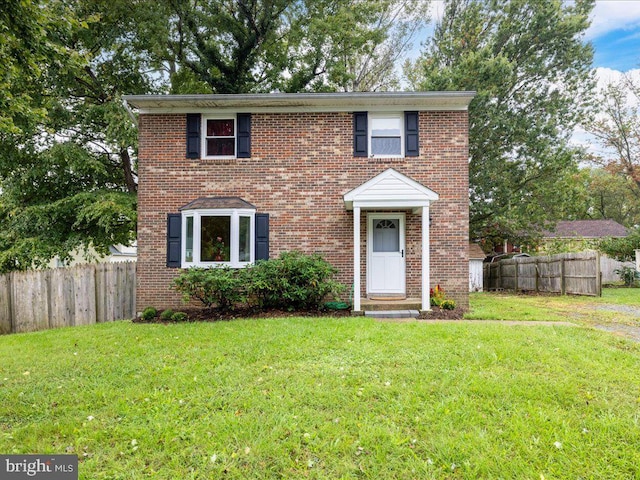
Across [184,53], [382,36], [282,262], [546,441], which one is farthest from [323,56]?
[546,441]

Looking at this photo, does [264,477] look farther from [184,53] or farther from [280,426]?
[184,53]

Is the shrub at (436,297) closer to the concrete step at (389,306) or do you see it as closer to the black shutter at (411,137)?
the concrete step at (389,306)

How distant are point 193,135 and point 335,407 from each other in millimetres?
8058

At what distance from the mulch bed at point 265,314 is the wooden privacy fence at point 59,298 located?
4.49 ft

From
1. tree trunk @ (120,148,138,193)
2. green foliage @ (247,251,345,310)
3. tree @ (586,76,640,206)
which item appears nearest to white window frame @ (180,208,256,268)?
green foliage @ (247,251,345,310)

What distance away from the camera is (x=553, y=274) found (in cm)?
1404

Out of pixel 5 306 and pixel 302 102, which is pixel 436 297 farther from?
pixel 5 306

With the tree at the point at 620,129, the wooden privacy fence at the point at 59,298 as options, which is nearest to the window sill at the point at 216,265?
the wooden privacy fence at the point at 59,298

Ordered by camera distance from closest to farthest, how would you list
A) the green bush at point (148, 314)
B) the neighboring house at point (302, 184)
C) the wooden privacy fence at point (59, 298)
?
the green bush at point (148, 314)
the wooden privacy fence at point (59, 298)
the neighboring house at point (302, 184)

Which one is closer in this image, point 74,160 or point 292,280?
point 292,280

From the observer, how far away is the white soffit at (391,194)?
27.0ft

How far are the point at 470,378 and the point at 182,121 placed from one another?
891 cm

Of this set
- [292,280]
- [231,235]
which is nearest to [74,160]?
[231,235]

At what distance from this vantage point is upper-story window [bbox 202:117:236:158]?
375 inches
